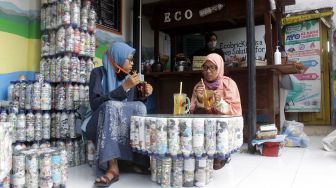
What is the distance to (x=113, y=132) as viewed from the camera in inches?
80.7

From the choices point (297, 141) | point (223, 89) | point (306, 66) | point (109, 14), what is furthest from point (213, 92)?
point (306, 66)

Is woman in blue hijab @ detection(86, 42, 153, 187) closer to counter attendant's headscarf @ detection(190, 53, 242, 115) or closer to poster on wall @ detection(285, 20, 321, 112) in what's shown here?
counter attendant's headscarf @ detection(190, 53, 242, 115)

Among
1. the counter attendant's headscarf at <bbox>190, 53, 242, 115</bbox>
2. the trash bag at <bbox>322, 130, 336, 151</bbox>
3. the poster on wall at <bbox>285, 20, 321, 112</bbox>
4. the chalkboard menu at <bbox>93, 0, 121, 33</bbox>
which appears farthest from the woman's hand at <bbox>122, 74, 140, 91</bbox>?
the poster on wall at <bbox>285, 20, 321, 112</bbox>

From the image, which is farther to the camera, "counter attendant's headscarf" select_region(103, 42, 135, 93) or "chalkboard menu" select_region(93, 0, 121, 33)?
"chalkboard menu" select_region(93, 0, 121, 33)

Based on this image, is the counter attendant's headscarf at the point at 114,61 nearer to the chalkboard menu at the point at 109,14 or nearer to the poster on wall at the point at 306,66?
the chalkboard menu at the point at 109,14

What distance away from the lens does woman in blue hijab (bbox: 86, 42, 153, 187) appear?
2.03 meters

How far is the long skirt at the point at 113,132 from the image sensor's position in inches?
79.4

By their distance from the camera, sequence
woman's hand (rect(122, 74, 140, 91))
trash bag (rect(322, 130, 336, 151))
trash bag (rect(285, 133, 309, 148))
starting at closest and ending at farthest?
woman's hand (rect(122, 74, 140, 91)) < trash bag (rect(322, 130, 336, 151)) < trash bag (rect(285, 133, 309, 148))

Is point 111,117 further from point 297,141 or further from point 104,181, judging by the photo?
point 297,141

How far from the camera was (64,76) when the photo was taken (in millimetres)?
2674

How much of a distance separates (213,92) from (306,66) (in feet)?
13.1

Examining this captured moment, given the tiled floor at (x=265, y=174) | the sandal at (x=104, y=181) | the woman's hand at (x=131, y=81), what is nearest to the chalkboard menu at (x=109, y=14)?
the woman's hand at (x=131, y=81)

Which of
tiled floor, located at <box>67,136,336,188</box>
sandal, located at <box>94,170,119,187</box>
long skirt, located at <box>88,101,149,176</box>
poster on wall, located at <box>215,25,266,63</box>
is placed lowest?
tiled floor, located at <box>67,136,336,188</box>

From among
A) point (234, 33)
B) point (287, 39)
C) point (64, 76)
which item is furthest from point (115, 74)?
point (287, 39)
